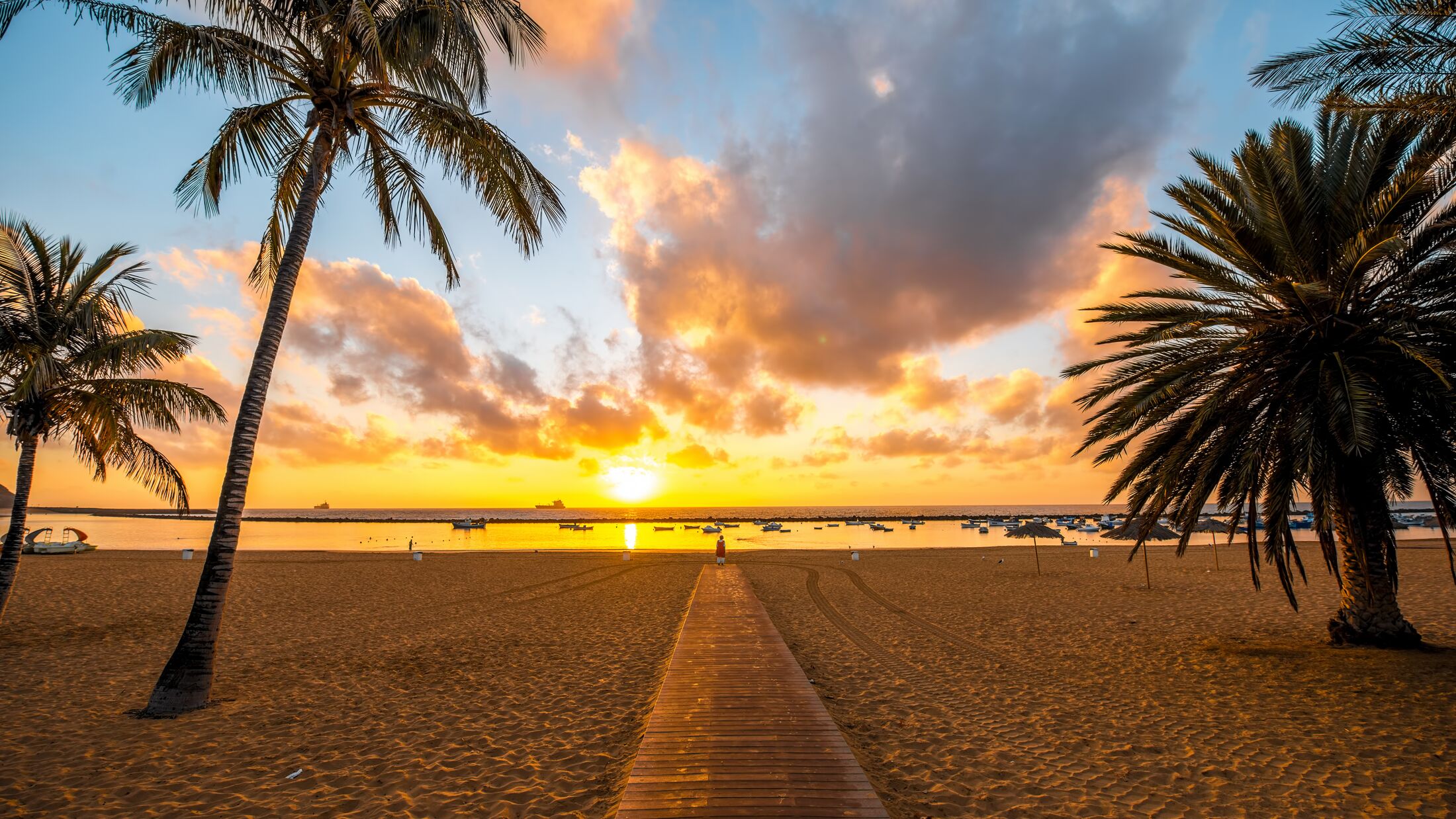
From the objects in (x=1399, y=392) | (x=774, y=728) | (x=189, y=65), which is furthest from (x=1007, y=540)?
(x=189, y=65)

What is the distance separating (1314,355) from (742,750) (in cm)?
1105

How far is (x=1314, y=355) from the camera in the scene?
927 cm

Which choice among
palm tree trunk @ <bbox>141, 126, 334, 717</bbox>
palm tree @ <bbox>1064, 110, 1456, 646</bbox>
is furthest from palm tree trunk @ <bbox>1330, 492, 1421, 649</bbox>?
palm tree trunk @ <bbox>141, 126, 334, 717</bbox>

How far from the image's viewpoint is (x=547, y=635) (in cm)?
1388

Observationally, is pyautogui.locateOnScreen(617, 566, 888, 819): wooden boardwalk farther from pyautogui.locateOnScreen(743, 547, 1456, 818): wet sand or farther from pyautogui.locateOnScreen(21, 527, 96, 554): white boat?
pyautogui.locateOnScreen(21, 527, 96, 554): white boat

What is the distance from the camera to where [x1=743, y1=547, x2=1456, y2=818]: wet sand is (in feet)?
19.2

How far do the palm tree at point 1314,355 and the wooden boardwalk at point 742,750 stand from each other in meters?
7.75

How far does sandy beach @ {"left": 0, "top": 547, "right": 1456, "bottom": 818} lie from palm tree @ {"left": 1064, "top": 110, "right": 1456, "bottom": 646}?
2700 millimetres

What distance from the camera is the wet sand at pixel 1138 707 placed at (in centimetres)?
586

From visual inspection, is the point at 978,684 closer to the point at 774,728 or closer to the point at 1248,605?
the point at 774,728

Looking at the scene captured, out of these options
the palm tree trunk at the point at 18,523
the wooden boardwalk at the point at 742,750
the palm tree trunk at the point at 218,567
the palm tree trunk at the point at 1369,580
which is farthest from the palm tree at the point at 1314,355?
the palm tree trunk at the point at 18,523

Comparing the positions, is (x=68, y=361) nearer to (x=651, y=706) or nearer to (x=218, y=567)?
(x=218, y=567)

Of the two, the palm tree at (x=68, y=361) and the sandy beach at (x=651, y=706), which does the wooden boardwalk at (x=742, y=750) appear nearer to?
the sandy beach at (x=651, y=706)

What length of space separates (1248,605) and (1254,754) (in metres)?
13.4
